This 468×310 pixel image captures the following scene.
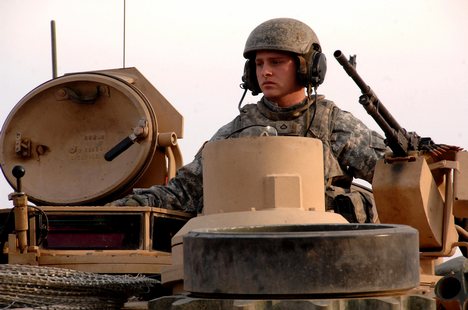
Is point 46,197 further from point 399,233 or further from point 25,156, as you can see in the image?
point 399,233

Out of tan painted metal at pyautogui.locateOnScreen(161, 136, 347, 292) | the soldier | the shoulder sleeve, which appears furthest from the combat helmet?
tan painted metal at pyautogui.locateOnScreen(161, 136, 347, 292)

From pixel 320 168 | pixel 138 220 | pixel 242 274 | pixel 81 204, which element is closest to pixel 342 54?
→ pixel 320 168

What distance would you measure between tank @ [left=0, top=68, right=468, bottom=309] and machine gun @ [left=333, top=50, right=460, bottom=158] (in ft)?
0.32

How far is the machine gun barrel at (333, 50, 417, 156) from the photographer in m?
9.25

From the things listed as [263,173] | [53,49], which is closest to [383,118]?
[263,173]

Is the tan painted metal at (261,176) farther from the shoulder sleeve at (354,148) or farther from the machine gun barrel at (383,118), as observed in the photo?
the shoulder sleeve at (354,148)

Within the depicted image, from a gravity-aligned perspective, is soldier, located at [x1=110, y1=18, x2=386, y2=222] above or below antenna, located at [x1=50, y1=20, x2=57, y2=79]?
below

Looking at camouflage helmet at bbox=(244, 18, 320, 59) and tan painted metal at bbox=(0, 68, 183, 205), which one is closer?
camouflage helmet at bbox=(244, 18, 320, 59)

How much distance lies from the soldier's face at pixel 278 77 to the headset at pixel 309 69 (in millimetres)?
68

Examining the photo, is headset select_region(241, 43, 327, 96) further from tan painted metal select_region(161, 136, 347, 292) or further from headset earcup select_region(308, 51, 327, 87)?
tan painted metal select_region(161, 136, 347, 292)

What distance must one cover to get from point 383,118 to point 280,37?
1322 mm

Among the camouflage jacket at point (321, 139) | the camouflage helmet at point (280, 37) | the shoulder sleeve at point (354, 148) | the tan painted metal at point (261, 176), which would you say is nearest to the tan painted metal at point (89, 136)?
the camouflage jacket at point (321, 139)

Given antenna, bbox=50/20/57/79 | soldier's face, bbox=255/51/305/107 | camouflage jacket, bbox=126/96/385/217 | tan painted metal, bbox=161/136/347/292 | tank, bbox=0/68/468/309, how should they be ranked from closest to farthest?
1. tank, bbox=0/68/468/309
2. tan painted metal, bbox=161/136/347/292
3. camouflage jacket, bbox=126/96/385/217
4. soldier's face, bbox=255/51/305/107
5. antenna, bbox=50/20/57/79

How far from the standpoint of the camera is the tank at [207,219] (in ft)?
16.9
